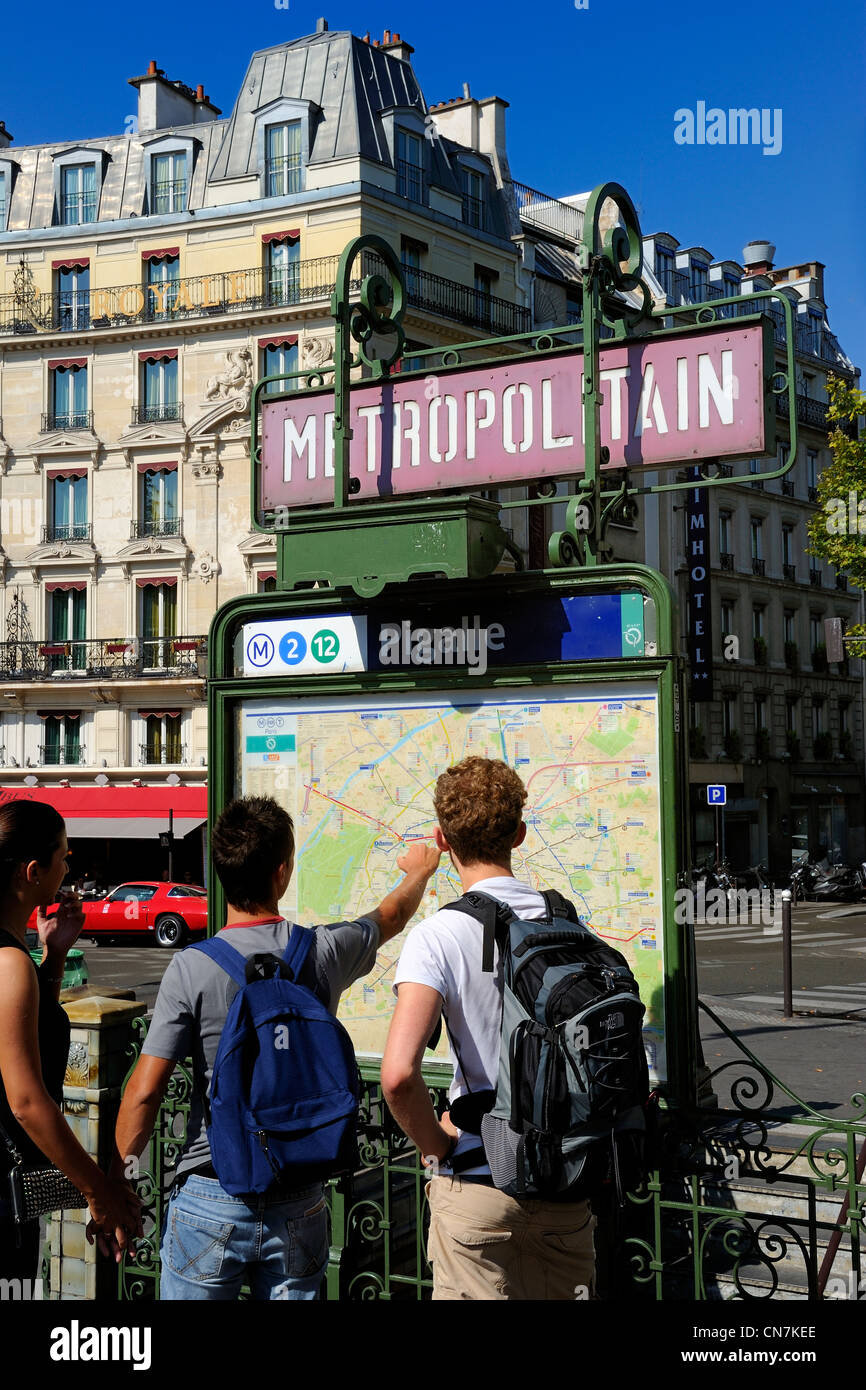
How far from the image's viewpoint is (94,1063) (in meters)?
4.95

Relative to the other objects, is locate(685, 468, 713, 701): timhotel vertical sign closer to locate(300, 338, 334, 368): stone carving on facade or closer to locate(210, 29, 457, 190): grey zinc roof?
locate(210, 29, 457, 190): grey zinc roof

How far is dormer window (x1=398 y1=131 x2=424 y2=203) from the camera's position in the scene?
34.5 m

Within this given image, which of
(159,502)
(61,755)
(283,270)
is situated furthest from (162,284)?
(61,755)

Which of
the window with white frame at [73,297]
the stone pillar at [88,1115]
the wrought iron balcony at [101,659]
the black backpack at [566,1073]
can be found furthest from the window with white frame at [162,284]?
the black backpack at [566,1073]

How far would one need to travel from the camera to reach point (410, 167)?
34.7 m

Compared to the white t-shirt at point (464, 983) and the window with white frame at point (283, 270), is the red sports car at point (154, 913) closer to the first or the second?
the window with white frame at point (283, 270)

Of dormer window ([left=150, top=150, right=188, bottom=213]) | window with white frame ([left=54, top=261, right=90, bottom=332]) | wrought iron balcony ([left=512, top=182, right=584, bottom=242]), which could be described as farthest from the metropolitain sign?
wrought iron balcony ([left=512, top=182, right=584, bottom=242])

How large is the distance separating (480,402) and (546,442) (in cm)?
38

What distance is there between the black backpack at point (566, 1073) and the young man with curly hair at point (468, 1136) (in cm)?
10

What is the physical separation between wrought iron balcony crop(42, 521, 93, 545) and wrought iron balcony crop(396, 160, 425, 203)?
40.2 feet

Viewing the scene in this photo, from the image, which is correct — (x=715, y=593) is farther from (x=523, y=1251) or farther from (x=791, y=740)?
(x=523, y=1251)

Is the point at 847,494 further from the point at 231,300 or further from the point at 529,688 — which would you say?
the point at 529,688

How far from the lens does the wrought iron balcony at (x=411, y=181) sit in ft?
113
